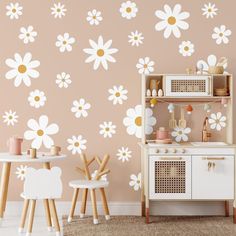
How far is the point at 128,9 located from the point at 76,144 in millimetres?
1453

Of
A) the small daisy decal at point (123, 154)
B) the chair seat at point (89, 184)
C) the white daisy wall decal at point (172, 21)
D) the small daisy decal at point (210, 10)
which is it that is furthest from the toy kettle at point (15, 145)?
the small daisy decal at point (210, 10)

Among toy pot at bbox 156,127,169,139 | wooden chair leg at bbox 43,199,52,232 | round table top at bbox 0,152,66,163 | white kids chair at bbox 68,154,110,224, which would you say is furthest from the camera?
toy pot at bbox 156,127,169,139

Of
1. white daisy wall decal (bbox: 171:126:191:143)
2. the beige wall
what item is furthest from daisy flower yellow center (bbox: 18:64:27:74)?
white daisy wall decal (bbox: 171:126:191:143)

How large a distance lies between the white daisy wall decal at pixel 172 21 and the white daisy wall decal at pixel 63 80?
103cm

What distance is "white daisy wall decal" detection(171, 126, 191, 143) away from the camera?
17.1 feet

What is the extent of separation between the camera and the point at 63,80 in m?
5.22

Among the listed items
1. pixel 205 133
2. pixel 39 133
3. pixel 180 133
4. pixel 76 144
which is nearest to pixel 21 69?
pixel 39 133

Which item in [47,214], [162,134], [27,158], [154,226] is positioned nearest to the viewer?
[47,214]

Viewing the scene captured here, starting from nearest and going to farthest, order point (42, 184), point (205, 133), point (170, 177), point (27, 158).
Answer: point (42, 184), point (27, 158), point (170, 177), point (205, 133)

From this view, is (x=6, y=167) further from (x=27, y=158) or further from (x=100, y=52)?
(x=100, y=52)

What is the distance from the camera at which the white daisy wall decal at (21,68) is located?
205 inches

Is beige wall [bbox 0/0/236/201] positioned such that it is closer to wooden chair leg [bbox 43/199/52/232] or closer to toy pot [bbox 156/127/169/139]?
toy pot [bbox 156/127/169/139]

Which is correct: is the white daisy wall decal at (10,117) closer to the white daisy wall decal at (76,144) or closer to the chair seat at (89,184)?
the white daisy wall decal at (76,144)

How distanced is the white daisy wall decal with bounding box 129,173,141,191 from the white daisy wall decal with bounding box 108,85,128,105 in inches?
29.6
